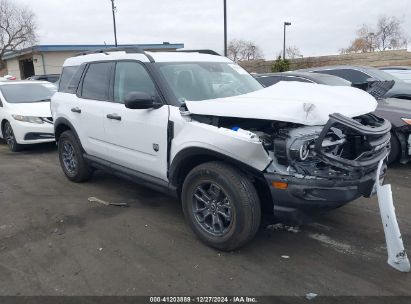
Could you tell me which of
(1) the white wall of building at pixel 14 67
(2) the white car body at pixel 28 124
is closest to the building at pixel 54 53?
(1) the white wall of building at pixel 14 67

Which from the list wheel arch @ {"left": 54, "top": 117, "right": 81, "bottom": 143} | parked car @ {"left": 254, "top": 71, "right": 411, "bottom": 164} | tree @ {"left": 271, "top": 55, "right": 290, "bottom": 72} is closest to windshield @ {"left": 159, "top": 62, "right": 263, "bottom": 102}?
wheel arch @ {"left": 54, "top": 117, "right": 81, "bottom": 143}

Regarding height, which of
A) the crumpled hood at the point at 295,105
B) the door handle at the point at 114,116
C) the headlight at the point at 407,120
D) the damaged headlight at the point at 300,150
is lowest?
the headlight at the point at 407,120

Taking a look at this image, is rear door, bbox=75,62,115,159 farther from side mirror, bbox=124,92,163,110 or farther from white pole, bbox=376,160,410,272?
white pole, bbox=376,160,410,272

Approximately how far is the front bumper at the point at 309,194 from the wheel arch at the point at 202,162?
169 millimetres

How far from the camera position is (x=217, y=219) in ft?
11.6

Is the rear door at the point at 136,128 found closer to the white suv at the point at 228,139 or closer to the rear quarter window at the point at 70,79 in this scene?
the white suv at the point at 228,139

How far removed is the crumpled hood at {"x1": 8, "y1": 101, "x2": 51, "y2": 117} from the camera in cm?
826

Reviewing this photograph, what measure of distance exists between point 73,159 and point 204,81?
2.62m

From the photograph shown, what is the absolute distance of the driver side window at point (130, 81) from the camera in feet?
13.5

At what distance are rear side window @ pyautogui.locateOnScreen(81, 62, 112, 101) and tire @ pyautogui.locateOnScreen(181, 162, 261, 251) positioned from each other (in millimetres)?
1856

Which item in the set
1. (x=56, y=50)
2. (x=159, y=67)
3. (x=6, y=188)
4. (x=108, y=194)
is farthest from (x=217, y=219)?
(x=56, y=50)

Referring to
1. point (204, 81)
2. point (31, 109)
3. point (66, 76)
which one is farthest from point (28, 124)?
point (204, 81)

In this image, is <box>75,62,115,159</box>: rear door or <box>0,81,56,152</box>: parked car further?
<box>0,81,56,152</box>: parked car

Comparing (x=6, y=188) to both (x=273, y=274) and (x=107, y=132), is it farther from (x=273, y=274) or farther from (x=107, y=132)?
(x=273, y=274)
